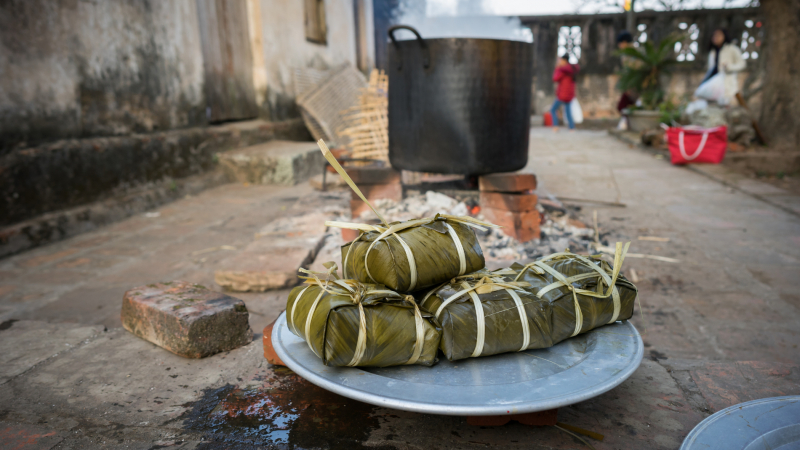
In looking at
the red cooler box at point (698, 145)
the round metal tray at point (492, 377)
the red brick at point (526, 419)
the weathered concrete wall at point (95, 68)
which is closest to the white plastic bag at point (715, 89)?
the red cooler box at point (698, 145)

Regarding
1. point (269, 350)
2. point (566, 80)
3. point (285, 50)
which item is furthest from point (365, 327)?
point (566, 80)

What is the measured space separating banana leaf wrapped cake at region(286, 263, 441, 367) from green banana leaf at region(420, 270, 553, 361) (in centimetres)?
5

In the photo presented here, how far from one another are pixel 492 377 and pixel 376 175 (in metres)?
2.64

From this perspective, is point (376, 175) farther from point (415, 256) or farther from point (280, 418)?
point (280, 418)

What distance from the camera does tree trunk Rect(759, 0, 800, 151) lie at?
23.4ft

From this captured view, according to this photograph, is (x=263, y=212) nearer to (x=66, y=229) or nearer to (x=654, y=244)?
(x=66, y=229)

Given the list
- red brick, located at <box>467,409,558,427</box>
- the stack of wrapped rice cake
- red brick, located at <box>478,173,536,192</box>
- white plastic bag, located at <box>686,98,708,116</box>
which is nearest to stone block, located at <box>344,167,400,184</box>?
red brick, located at <box>478,173,536,192</box>

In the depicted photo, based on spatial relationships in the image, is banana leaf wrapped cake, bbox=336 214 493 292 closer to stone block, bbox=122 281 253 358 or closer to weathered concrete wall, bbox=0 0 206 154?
stone block, bbox=122 281 253 358

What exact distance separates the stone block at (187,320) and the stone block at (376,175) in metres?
1.88

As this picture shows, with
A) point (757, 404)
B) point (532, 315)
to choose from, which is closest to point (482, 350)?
point (532, 315)

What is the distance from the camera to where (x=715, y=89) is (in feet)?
28.1

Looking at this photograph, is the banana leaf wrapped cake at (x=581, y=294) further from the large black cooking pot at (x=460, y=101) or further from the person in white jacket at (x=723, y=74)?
the person in white jacket at (x=723, y=74)

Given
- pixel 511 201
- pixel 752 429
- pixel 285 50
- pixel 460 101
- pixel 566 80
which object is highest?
pixel 285 50

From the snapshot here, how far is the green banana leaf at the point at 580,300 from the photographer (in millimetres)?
1443
